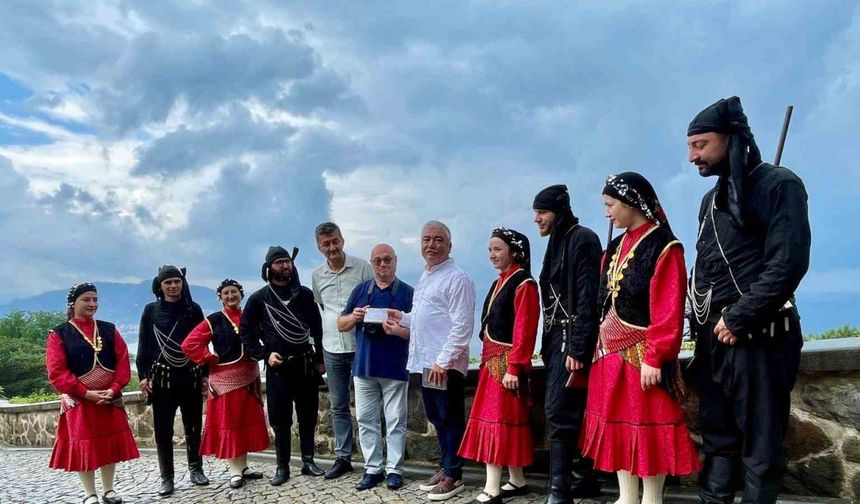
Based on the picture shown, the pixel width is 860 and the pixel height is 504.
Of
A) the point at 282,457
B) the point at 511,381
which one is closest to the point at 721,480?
the point at 511,381

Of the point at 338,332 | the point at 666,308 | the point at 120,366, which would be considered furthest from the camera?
the point at 120,366

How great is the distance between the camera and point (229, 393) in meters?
5.96

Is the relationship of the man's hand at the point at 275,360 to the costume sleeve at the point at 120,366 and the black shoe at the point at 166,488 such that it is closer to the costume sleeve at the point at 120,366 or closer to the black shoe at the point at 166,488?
the costume sleeve at the point at 120,366

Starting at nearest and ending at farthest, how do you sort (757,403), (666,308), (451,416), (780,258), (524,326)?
(780,258) < (757,403) < (666,308) < (524,326) < (451,416)

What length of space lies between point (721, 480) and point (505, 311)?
171 cm

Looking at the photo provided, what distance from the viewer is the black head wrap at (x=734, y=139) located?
323cm

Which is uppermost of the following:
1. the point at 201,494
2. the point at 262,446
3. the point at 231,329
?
the point at 231,329

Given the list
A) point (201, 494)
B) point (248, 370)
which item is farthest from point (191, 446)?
point (248, 370)

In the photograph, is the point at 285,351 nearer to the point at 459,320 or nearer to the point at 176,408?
the point at 176,408

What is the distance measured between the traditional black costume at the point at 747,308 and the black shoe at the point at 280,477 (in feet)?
11.9

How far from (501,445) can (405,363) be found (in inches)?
49.2

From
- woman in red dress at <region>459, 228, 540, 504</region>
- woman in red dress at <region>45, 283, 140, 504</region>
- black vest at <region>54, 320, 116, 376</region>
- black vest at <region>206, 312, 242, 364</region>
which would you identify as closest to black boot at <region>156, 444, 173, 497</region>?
woman in red dress at <region>45, 283, 140, 504</region>

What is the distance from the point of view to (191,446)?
6266 mm

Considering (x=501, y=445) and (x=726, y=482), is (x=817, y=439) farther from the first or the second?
(x=501, y=445)
